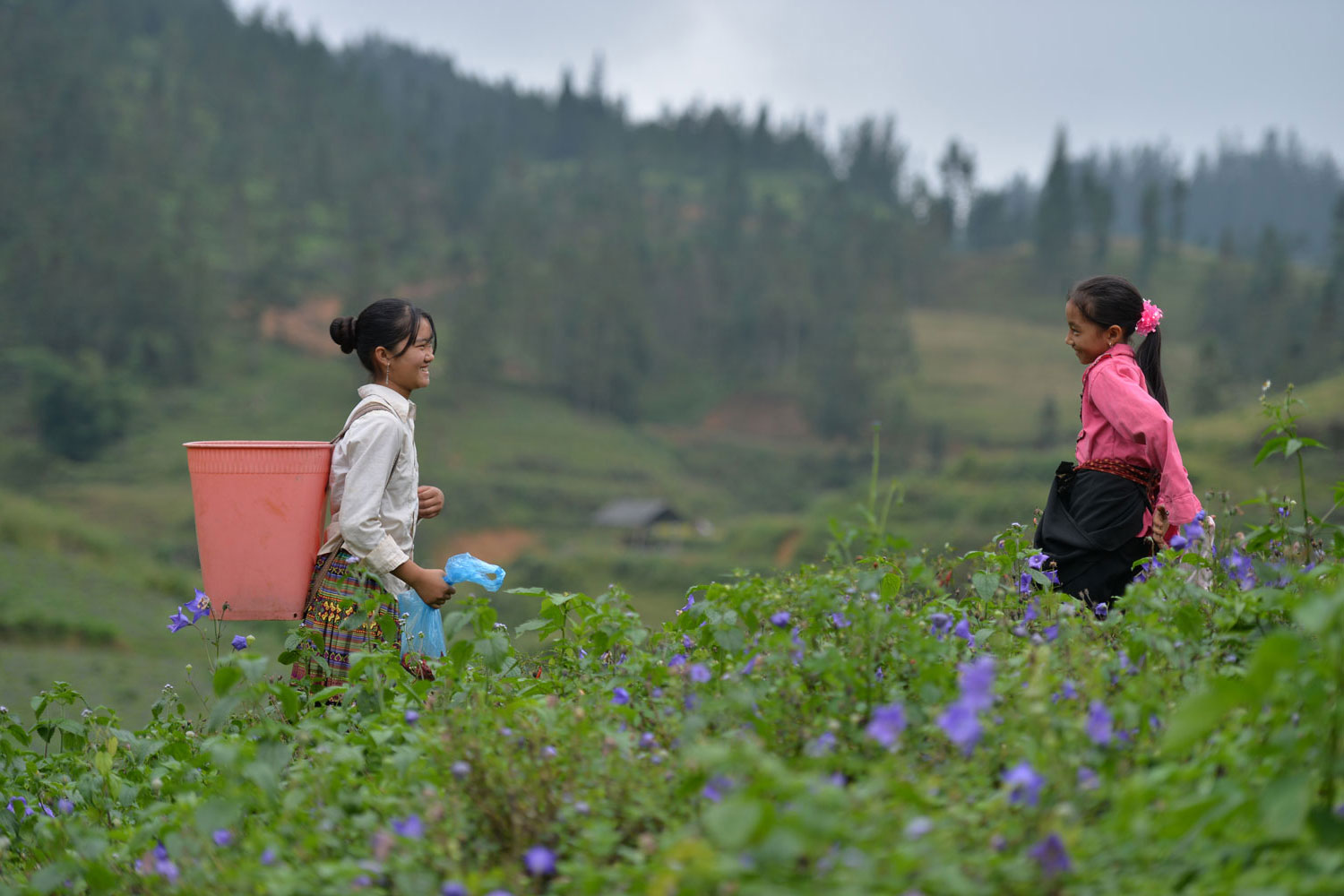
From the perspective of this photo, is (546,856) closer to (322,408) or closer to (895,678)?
(895,678)

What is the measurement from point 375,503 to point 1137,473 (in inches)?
93.6

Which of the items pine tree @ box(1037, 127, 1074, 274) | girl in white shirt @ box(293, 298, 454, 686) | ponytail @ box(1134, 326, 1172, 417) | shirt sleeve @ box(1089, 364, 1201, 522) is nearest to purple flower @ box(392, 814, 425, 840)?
girl in white shirt @ box(293, 298, 454, 686)

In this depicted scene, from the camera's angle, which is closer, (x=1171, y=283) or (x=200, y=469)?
(x=200, y=469)

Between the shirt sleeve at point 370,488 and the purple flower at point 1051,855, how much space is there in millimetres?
2028

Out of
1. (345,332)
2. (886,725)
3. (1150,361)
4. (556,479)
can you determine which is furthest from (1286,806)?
(556,479)

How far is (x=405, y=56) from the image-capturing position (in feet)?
434

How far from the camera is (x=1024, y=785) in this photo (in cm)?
160

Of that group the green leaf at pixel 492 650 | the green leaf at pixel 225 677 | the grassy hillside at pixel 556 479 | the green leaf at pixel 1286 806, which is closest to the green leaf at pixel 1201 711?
the green leaf at pixel 1286 806

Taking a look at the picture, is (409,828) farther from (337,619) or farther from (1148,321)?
(1148,321)

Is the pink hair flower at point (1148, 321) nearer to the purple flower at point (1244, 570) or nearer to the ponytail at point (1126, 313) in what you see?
the ponytail at point (1126, 313)

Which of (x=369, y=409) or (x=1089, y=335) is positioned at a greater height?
(x=1089, y=335)

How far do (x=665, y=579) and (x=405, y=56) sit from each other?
116 metres

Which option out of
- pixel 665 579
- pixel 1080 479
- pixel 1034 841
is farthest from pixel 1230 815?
pixel 665 579

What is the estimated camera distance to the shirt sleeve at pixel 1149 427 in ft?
11.2
